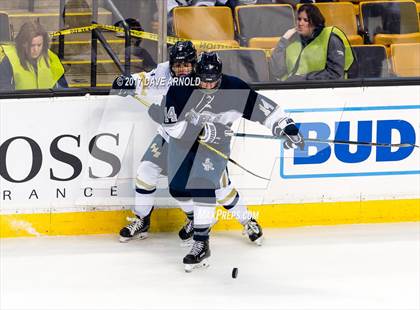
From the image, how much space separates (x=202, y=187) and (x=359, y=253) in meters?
0.96

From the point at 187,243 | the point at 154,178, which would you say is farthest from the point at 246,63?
Answer: the point at 187,243

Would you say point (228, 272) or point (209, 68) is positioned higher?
point (209, 68)

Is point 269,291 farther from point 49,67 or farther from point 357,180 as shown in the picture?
point 49,67

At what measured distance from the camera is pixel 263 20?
23.2ft

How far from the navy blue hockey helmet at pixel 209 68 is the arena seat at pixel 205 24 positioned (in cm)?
57

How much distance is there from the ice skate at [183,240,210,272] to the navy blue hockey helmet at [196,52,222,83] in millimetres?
855

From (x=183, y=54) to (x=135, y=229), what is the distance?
3.36 ft

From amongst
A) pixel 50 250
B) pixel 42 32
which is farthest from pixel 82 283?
pixel 42 32

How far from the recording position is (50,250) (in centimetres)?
654

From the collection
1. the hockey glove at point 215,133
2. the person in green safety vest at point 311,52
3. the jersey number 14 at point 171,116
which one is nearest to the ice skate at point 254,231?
the hockey glove at point 215,133

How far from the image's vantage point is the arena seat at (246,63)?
684cm

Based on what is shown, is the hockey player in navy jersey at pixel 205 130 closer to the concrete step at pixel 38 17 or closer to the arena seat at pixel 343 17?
the concrete step at pixel 38 17

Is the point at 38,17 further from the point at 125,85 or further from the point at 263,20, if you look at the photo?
the point at 263,20

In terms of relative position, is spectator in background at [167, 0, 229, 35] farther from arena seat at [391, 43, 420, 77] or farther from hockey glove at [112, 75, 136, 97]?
arena seat at [391, 43, 420, 77]
